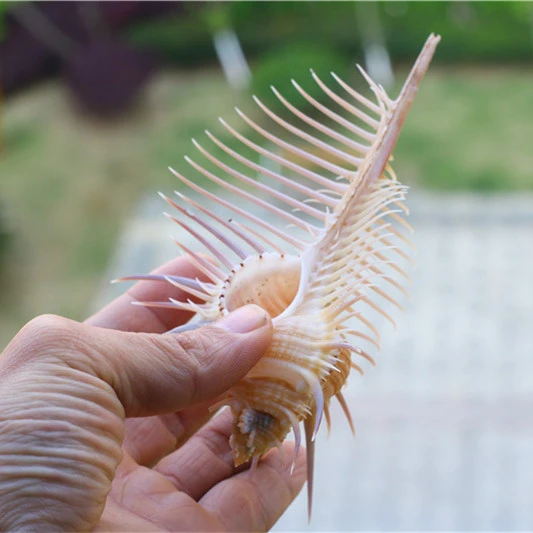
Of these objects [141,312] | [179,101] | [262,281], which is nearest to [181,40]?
[179,101]

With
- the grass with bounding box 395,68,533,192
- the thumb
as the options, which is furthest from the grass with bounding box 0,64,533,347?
the thumb

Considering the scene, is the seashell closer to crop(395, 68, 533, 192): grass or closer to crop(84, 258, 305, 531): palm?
crop(84, 258, 305, 531): palm

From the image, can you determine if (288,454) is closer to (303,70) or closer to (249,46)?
(303,70)

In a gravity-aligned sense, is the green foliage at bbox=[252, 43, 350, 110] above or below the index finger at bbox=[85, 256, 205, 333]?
above

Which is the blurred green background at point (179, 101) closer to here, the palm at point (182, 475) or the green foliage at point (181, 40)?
the green foliage at point (181, 40)

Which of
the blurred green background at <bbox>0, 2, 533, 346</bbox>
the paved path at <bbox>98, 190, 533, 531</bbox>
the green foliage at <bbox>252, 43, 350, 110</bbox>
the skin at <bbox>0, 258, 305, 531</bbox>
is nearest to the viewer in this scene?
the skin at <bbox>0, 258, 305, 531</bbox>

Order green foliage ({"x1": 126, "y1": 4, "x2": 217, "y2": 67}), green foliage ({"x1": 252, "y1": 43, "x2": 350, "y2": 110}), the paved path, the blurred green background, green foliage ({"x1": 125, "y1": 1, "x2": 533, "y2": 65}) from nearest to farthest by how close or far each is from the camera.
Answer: the paved path < the blurred green background < green foliage ({"x1": 252, "y1": 43, "x2": 350, "y2": 110}) < green foliage ({"x1": 125, "y1": 1, "x2": 533, "y2": 65}) < green foliage ({"x1": 126, "y1": 4, "x2": 217, "y2": 67})

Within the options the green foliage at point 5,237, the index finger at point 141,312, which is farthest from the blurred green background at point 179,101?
the index finger at point 141,312

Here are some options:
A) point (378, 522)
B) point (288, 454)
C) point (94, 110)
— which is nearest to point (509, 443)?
point (378, 522)
